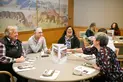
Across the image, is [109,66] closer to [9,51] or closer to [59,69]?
[59,69]

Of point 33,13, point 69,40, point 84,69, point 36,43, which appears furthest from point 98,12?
point 84,69

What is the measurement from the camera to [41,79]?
2.20 meters

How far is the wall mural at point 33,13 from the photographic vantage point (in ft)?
17.0

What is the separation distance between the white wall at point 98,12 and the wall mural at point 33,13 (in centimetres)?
76

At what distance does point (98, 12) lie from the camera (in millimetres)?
8211

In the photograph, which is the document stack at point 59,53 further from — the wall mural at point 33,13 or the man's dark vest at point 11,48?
the wall mural at point 33,13

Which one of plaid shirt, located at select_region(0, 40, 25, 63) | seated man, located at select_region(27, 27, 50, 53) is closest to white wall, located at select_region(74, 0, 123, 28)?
seated man, located at select_region(27, 27, 50, 53)

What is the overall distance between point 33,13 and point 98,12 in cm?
324

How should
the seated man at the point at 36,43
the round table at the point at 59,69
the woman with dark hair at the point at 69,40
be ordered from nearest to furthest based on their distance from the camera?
the round table at the point at 59,69 < the seated man at the point at 36,43 < the woman with dark hair at the point at 69,40

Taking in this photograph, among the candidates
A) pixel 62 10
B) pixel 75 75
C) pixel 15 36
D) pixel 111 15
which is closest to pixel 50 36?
pixel 62 10

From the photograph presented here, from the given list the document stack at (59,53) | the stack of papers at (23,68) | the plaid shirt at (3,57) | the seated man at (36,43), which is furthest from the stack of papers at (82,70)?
the seated man at (36,43)

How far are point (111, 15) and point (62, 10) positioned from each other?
6.85 feet

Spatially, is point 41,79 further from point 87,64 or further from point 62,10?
point 62,10

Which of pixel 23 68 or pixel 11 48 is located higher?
pixel 11 48
